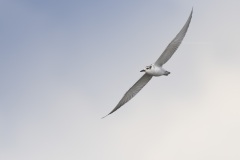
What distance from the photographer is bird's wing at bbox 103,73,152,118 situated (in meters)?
60.7

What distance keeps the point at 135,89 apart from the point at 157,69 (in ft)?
11.9

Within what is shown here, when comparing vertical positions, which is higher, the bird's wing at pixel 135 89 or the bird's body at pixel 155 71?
the bird's body at pixel 155 71

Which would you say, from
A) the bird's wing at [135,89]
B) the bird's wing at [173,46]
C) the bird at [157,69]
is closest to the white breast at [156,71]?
the bird at [157,69]

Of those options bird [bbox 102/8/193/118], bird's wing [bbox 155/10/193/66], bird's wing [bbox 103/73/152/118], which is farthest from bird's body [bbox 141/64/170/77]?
bird's wing [bbox 103/73/152/118]

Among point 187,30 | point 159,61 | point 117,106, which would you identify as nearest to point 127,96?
point 117,106

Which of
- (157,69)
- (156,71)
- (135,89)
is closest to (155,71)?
(156,71)

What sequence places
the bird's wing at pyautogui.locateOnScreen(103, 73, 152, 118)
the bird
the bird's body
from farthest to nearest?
1. the bird's wing at pyautogui.locateOnScreen(103, 73, 152, 118)
2. the bird's body
3. the bird

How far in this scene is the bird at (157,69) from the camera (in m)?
58.2

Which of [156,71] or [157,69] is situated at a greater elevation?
[157,69]

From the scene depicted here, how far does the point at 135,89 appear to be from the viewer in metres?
61.2

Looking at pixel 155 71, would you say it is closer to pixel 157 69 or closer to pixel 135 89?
pixel 157 69

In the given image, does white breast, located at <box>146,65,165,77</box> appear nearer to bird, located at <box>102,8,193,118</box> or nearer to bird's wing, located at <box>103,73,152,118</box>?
Answer: bird, located at <box>102,8,193,118</box>

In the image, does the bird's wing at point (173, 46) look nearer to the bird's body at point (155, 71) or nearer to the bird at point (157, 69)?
the bird at point (157, 69)

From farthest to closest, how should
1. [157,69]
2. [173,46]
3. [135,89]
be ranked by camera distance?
[135,89], [157,69], [173,46]
